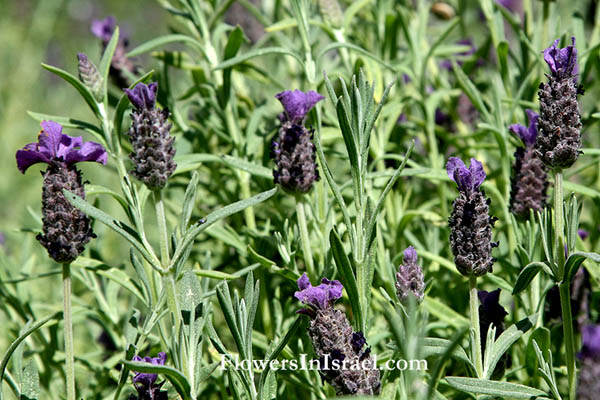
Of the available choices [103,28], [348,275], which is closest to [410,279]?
[348,275]

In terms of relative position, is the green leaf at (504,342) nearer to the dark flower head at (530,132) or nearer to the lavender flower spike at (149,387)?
the dark flower head at (530,132)

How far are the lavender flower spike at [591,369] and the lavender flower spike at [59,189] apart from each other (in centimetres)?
74

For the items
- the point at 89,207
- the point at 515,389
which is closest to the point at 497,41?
the point at 515,389

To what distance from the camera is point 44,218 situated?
3.25 feet

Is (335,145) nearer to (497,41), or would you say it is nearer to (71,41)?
(497,41)

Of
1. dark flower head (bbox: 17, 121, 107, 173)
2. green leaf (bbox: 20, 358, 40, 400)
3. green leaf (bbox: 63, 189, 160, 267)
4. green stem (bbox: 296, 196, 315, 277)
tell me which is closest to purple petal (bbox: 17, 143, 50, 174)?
dark flower head (bbox: 17, 121, 107, 173)

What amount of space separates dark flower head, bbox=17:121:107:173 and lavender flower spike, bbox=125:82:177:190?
0.09 m

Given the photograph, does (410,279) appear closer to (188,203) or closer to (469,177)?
(469,177)

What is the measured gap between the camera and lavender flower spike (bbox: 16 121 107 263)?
974 mm

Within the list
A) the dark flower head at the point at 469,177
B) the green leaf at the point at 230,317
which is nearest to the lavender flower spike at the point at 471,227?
the dark flower head at the point at 469,177

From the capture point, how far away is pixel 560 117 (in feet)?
2.98

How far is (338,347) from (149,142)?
407mm

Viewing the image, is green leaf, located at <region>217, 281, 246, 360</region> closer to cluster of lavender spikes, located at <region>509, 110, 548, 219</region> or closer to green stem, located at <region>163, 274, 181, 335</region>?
green stem, located at <region>163, 274, 181, 335</region>

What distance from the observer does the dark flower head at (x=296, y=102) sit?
1.08 metres
